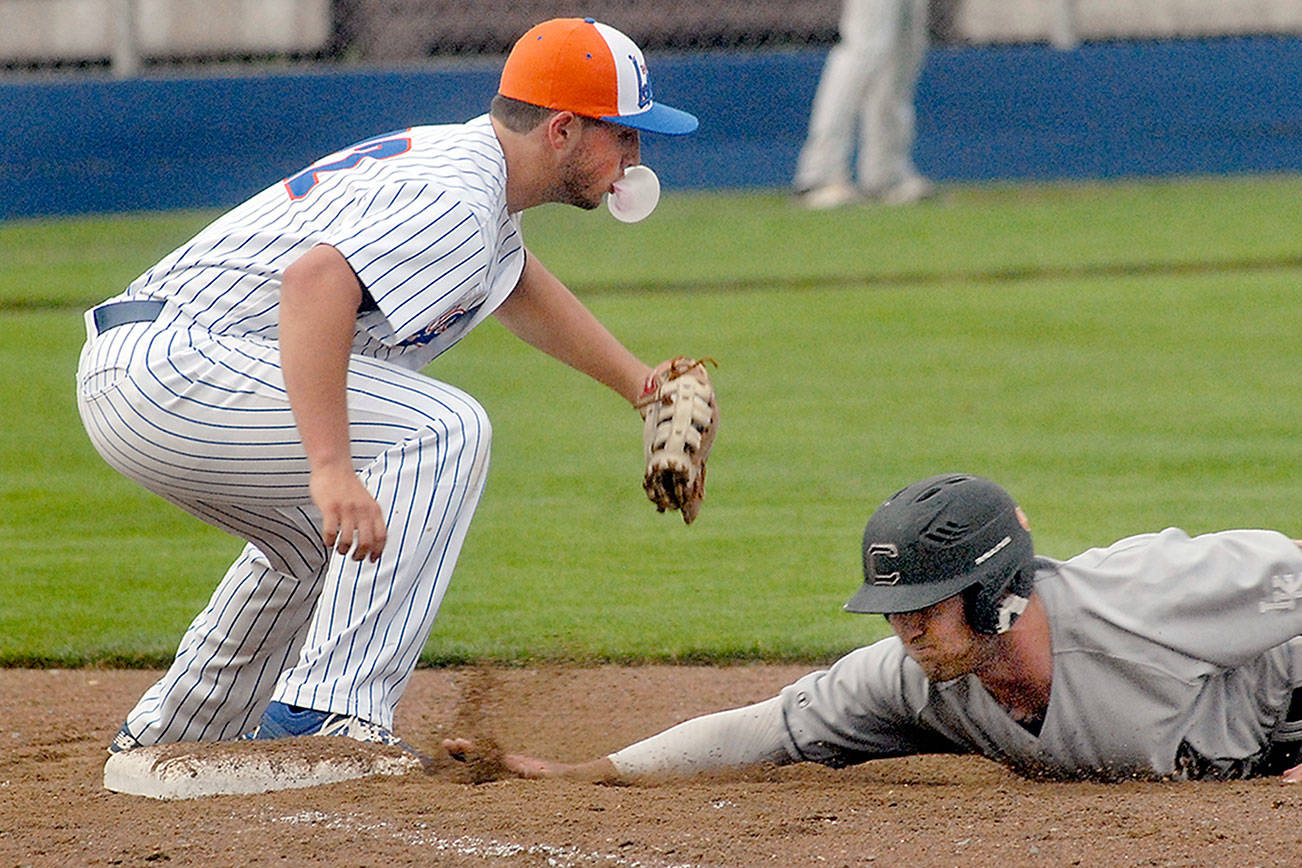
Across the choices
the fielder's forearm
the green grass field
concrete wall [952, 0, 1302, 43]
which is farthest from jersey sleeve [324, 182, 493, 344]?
concrete wall [952, 0, 1302, 43]

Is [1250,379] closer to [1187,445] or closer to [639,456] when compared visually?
[1187,445]

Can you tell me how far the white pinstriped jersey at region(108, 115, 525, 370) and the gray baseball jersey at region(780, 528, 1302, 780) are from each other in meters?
1.07

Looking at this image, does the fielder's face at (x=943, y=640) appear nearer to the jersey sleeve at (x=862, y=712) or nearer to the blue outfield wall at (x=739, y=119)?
the jersey sleeve at (x=862, y=712)

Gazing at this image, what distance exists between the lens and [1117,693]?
3.28m

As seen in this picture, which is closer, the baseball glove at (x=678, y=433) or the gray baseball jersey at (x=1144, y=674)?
the gray baseball jersey at (x=1144, y=674)

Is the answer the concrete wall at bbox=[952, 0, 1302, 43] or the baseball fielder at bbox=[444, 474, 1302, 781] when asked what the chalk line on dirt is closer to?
the baseball fielder at bbox=[444, 474, 1302, 781]

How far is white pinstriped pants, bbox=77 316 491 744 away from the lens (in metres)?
3.25

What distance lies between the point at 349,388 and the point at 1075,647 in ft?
4.57

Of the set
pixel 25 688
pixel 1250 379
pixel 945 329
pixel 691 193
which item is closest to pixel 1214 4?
pixel 691 193

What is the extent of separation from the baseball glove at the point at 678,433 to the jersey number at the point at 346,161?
751 mm

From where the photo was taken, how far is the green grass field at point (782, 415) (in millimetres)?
5176

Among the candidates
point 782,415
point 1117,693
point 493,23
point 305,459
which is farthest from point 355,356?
point 493,23

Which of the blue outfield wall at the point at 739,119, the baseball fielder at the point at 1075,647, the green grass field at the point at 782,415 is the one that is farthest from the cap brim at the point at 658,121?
the blue outfield wall at the point at 739,119

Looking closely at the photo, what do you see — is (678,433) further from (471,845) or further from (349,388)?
(471,845)
